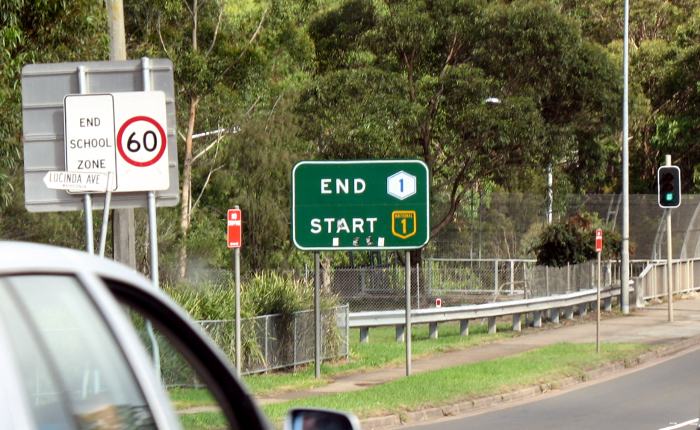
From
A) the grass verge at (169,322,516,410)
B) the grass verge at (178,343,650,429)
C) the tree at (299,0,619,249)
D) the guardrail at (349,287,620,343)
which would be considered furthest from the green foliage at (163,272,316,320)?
the tree at (299,0,619,249)

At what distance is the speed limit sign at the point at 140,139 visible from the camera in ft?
34.1

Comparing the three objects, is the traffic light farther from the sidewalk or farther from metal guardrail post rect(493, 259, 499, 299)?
metal guardrail post rect(493, 259, 499, 299)

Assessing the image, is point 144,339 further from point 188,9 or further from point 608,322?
point 188,9

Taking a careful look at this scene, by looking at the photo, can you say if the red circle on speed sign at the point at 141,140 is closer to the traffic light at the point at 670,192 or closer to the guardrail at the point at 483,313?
the guardrail at the point at 483,313

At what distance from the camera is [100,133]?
10195 millimetres

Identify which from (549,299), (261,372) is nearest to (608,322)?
(549,299)

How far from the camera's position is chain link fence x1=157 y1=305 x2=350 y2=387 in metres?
21.0

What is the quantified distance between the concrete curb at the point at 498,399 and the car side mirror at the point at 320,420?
1248 centimetres

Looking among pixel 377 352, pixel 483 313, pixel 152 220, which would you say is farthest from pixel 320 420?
pixel 483 313

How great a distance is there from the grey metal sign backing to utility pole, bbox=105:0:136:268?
113 centimetres

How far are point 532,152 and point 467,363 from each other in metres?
15.5

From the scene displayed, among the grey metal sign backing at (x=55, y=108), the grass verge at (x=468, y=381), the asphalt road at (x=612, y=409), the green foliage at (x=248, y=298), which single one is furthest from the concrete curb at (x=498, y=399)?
the grey metal sign backing at (x=55, y=108)

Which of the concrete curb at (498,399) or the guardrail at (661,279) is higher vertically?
the guardrail at (661,279)

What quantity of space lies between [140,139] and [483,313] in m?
21.2
